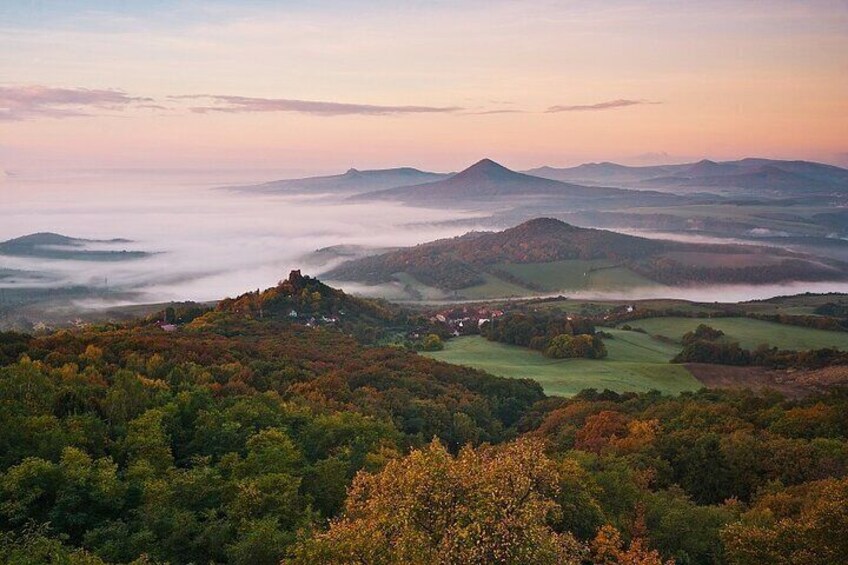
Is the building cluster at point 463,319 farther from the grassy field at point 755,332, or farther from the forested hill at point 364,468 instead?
the forested hill at point 364,468

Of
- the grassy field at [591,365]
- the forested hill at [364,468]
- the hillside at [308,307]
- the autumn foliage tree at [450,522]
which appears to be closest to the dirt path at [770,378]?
the grassy field at [591,365]

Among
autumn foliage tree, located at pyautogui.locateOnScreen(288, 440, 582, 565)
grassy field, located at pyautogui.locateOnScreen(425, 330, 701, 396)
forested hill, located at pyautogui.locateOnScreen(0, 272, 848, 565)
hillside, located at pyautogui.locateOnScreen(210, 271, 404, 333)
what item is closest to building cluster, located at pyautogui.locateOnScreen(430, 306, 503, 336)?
grassy field, located at pyautogui.locateOnScreen(425, 330, 701, 396)

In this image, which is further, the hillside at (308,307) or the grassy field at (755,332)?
the hillside at (308,307)

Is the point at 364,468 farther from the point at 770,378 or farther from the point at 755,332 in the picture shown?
the point at 755,332

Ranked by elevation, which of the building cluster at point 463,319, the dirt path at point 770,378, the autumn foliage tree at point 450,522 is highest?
the autumn foliage tree at point 450,522

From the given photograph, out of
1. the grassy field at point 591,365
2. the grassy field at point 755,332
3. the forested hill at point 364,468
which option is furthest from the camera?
the grassy field at point 755,332

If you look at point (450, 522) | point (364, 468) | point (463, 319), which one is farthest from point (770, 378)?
point (450, 522)

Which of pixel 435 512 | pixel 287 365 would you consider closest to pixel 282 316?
pixel 287 365
